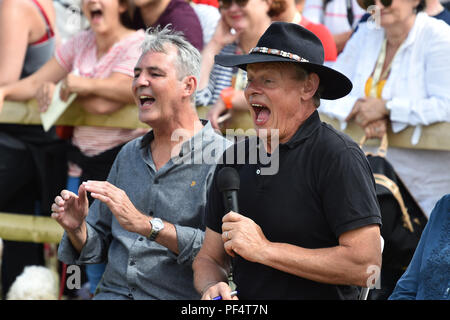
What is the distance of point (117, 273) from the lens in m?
3.37

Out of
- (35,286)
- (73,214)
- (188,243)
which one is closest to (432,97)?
(188,243)

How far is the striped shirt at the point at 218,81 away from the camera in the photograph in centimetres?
418

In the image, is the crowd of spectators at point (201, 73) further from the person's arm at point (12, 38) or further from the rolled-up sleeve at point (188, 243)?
the rolled-up sleeve at point (188, 243)

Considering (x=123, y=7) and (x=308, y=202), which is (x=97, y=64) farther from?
(x=308, y=202)

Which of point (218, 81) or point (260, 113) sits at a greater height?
point (260, 113)

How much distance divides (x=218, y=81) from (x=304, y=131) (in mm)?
1602

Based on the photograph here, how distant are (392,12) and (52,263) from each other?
277cm

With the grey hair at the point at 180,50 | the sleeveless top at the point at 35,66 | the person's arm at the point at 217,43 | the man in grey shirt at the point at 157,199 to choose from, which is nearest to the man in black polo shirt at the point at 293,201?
the man in grey shirt at the point at 157,199

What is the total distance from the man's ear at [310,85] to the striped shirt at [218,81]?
1396mm

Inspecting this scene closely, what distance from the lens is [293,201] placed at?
8.60 feet

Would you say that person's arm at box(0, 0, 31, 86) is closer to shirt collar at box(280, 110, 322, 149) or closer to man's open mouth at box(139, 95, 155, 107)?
man's open mouth at box(139, 95, 155, 107)
